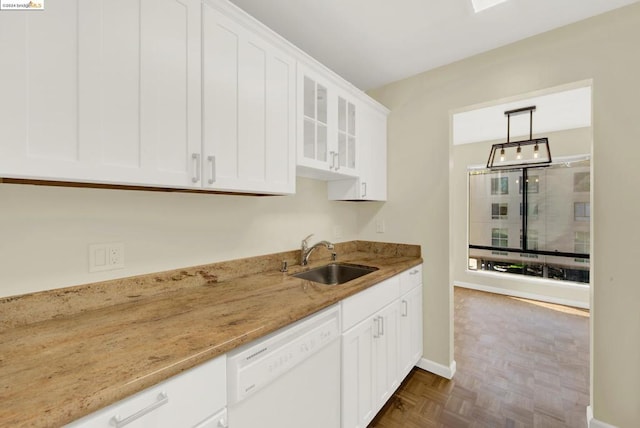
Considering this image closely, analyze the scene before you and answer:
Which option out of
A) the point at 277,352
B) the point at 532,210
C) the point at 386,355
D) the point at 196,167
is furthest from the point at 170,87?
the point at 532,210

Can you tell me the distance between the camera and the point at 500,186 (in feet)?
14.6

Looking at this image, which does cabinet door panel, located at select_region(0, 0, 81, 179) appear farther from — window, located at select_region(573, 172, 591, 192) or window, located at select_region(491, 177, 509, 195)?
window, located at select_region(573, 172, 591, 192)

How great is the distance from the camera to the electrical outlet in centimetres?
114

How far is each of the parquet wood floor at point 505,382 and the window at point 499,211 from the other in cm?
167

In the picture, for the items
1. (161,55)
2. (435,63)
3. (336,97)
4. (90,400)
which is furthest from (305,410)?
(435,63)

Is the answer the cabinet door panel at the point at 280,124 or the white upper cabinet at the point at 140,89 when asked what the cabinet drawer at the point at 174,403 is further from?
the cabinet door panel at the point at 280,124

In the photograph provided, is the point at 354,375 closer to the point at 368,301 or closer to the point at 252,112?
the point at 368,301

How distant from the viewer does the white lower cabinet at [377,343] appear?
1458mm

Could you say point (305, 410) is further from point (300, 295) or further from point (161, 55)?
point (161, 55)

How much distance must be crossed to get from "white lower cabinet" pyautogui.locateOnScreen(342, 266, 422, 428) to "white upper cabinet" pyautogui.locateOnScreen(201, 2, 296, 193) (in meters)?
0.83

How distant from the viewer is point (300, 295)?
1.33m

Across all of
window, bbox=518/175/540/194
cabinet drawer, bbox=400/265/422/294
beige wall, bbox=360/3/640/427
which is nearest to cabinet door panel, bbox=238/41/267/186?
cabinet drawer, bbox=400/265/422/294

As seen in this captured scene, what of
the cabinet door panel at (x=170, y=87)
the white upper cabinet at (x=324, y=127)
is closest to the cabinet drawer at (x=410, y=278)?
the white upper cabinet at (x=324, y=127)

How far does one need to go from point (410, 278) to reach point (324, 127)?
1334 millimetres
